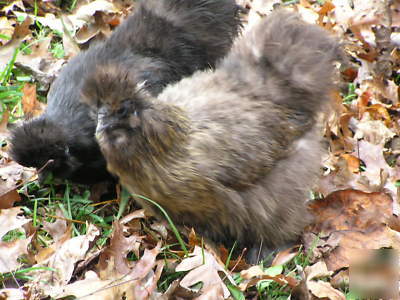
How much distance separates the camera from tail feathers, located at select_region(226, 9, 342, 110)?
12.4ft

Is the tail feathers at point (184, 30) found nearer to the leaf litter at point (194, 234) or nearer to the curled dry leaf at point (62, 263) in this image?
the leaf litter at point (194, 234)

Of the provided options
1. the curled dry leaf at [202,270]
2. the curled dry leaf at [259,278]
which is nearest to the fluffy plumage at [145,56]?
the curled dry leaf at [202,270]

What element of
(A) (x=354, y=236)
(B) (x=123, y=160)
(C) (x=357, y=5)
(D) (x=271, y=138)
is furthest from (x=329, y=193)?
(C) (x=357, y=5)

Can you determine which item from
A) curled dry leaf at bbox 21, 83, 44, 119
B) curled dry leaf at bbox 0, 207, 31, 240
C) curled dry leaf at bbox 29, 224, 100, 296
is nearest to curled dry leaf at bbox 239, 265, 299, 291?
curled dry leaf at bbox 29, 224, 100, 296

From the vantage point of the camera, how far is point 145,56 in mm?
4523

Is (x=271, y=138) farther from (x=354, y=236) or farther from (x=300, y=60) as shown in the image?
(x=354, y=236)

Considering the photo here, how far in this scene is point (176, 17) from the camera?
4.59 meters

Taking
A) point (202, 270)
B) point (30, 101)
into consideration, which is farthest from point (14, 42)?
point (202, 270)

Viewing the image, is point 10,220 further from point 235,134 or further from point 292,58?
point 292,58

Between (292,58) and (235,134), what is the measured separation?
2.42 ft

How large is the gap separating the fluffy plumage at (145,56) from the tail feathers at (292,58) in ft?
2.12

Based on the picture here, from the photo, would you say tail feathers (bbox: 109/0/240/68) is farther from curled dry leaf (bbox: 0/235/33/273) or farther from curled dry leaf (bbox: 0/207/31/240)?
curled dry leaf (bbox: 0/235/33/273)

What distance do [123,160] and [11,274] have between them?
101 centimetres

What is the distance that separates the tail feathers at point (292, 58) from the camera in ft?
12.4
